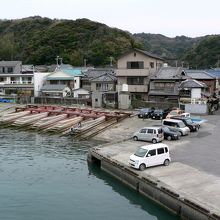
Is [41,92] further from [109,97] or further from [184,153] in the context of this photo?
[184,153]

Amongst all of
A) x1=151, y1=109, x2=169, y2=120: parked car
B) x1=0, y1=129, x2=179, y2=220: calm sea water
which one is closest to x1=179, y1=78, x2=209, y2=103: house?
x1=151, y1=109, x2=169, y2=120: parked car

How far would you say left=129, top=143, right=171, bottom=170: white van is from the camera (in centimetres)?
2534

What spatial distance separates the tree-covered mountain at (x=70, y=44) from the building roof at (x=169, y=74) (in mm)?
49433

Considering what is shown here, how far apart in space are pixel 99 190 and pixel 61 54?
92.1m

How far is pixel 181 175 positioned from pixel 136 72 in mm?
35021

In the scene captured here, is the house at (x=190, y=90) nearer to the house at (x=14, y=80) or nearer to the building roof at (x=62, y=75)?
the building roof at (x=62, y=75)

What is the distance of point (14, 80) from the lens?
77.4 meters

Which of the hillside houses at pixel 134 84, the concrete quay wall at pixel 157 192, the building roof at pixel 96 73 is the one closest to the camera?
the concrete quay wall at pixel 157 192

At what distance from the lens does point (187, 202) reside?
64.3 ft

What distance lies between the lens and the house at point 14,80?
72750 millimetres

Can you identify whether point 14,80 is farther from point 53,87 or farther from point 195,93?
point 195,93

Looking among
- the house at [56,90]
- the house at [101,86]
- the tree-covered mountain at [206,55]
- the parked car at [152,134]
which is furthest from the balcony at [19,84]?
the tree-covered mountain at [206,55]

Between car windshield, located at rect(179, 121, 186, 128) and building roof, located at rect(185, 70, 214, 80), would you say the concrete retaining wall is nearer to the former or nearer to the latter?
building roof, located at rect(185, 70, 214, 80)

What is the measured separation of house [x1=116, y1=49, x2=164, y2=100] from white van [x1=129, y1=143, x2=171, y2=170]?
103 ft
